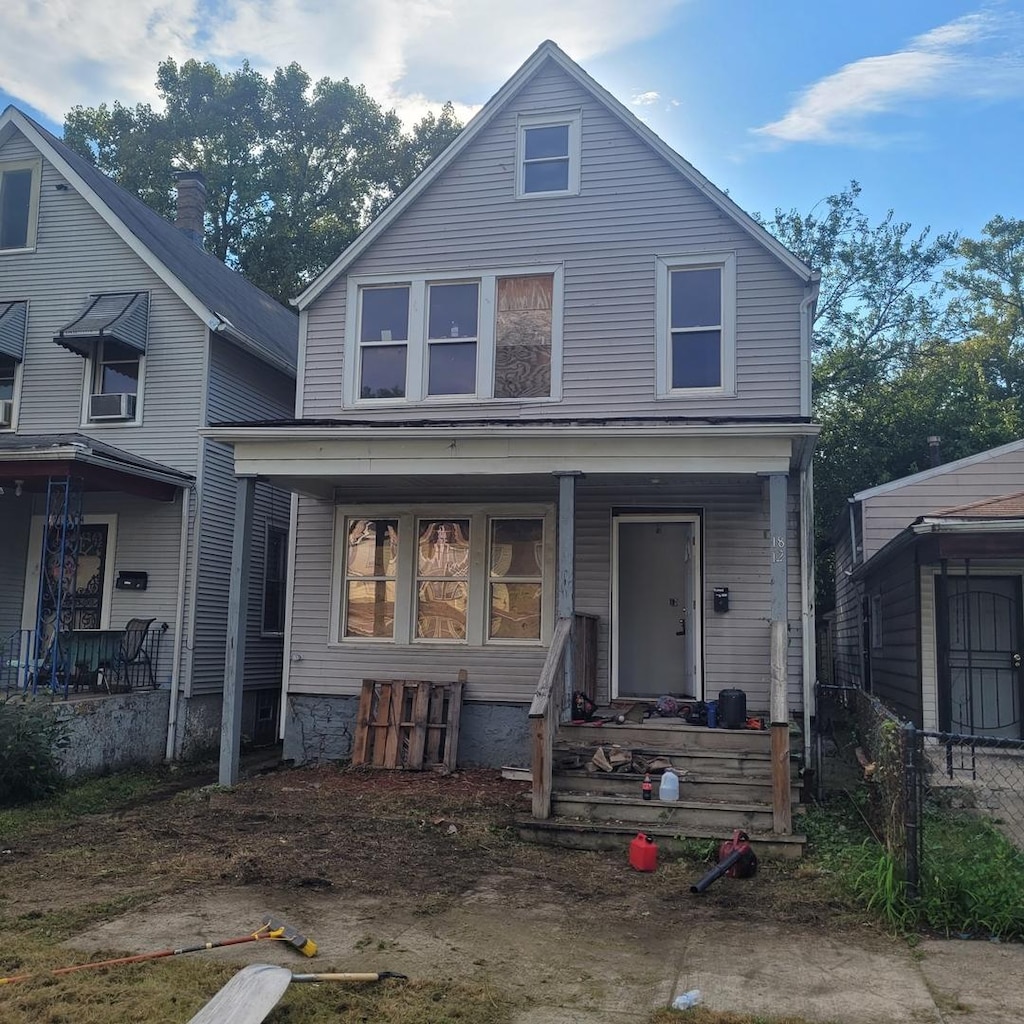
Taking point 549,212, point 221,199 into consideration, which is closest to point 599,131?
point 549,212

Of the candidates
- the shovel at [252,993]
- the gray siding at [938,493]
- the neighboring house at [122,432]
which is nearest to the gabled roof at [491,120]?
the neighboring house at [122,432]

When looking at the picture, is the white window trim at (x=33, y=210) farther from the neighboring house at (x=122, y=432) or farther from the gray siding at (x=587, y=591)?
the gray siding at (x=587, y=591)

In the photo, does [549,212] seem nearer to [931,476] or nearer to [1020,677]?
[931,476]

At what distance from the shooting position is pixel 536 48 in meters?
11.7

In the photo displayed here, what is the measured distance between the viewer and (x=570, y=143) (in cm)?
1173

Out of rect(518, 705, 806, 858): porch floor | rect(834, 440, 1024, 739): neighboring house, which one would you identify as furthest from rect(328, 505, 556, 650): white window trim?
rect(834, 440, 1024, 739): neighboring house

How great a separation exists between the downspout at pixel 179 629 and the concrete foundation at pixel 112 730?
0.11 meters

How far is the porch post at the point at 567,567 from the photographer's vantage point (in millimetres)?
9164

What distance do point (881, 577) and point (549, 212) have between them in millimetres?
7335

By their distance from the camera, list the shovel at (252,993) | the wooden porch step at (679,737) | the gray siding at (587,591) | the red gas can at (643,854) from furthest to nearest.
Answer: the gray siding at (587,591)
the wooden porch step at (679,737)
the red gas can at (643,854)
the shovel at (252,993)

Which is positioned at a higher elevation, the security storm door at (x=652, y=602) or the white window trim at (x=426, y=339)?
the white window trim at (x=426, y=339)

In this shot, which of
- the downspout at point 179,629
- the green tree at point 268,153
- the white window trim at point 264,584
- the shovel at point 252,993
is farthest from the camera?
the green tree at point 268,153

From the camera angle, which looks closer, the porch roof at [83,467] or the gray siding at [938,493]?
the porch roof at [83,467]

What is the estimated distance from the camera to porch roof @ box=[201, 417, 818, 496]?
889 centimetres
